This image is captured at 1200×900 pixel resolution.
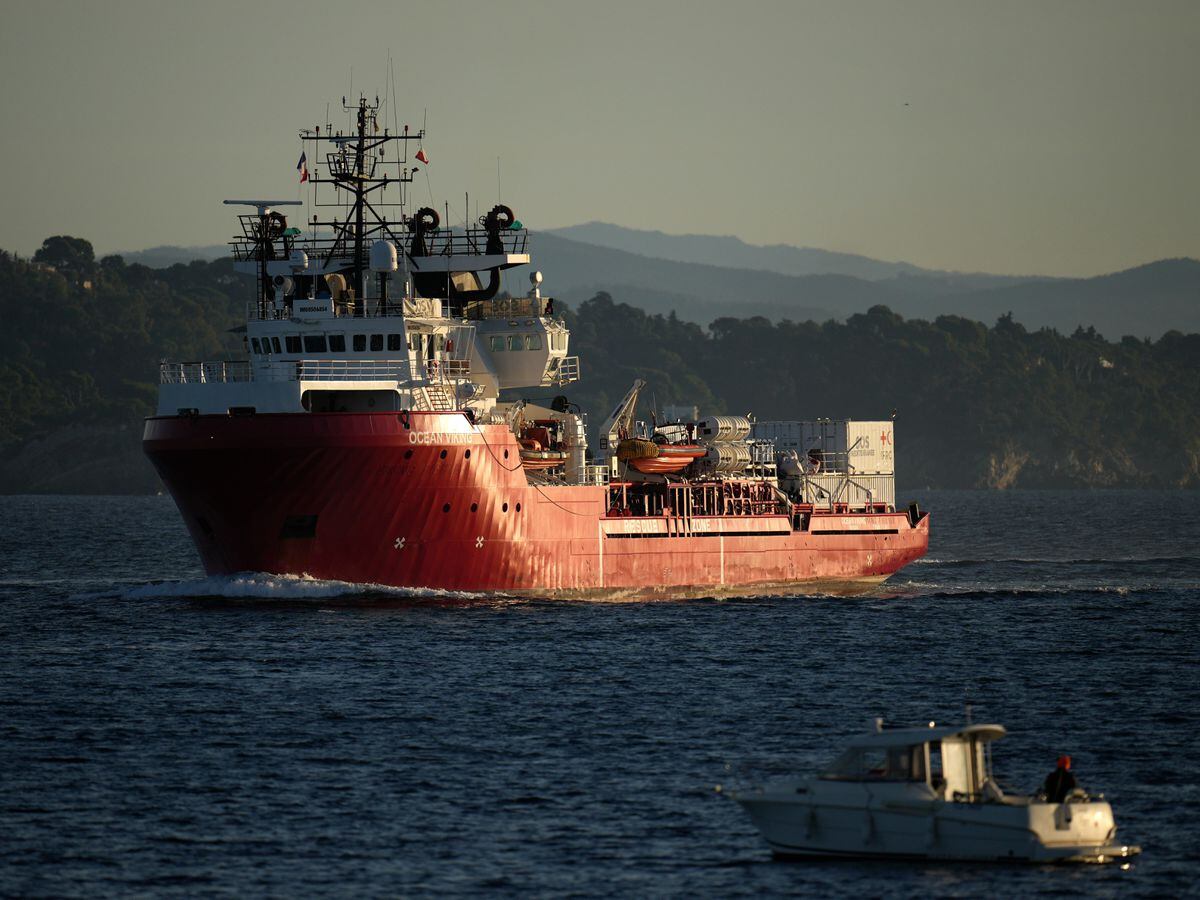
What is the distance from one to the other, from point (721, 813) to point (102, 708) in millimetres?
16971

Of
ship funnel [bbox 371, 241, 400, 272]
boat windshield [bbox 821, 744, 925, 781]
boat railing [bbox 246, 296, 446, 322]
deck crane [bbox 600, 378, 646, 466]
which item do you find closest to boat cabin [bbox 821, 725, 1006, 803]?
boat windshield [bbox 821, 744, 925, 781]

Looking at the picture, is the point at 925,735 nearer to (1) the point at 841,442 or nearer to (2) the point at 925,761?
(2) the point at 925,761

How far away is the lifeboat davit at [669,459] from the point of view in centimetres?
6956

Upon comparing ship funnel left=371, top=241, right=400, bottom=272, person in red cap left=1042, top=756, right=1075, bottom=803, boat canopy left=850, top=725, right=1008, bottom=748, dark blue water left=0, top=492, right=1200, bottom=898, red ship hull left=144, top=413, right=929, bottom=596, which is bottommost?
dark blue water left=0, top=492, right=1200, bottom=898

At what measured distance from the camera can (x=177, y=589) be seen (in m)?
→ 63.5

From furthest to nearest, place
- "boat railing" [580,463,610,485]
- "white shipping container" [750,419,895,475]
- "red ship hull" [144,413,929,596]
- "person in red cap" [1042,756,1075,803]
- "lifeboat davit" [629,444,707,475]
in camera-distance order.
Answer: "white shipping container" [750,419,895,475] → "lifeboat davit" [629,444,707,475] → "boat railing" [580,463,610,485] → "red ship hull" [144,413,929,596] → "person in red cap" [1042,756,1075,803]

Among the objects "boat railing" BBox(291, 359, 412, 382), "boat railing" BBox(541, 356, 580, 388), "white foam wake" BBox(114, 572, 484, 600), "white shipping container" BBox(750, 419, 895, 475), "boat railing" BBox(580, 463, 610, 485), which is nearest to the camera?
"white foam wake" BBox(114, 572, 484, 600)

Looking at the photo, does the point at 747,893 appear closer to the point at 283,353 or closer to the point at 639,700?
the point at 639,700

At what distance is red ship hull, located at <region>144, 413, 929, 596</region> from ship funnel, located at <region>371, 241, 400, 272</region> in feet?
23.0

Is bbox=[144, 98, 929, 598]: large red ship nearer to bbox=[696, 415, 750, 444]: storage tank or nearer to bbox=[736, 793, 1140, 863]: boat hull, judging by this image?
bbox=[696, 415, 750, 444]: storage tank

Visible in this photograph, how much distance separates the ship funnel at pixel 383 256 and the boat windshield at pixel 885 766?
35055 millimetres

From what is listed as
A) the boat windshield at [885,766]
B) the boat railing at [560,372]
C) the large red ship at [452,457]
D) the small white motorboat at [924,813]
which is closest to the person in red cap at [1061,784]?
the small white motorboat at [924,813]

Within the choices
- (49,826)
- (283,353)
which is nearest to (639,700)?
(49,826)

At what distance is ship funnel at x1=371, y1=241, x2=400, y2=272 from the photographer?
6372 cm
